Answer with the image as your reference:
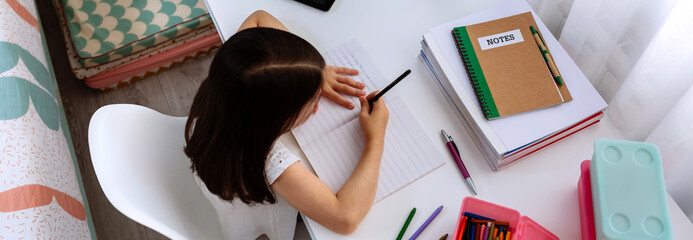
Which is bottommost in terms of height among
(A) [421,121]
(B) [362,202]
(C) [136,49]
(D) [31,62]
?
(D) [31,62]

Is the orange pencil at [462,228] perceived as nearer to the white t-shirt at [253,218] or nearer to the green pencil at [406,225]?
the green pencil at [406,225]

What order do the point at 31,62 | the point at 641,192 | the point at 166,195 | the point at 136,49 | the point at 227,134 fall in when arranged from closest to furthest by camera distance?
the point at 641,192
the point at 227,134
the point at 166,195
the point at 31,62
the point at 136,49

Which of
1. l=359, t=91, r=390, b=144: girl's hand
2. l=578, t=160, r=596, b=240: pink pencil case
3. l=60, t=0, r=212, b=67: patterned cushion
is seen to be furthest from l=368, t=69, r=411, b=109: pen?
l=60, t=0, r=212, b=67: patterned cushion

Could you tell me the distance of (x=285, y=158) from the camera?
34.4 inches

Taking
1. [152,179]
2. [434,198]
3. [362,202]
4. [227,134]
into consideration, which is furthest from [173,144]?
[434,198]

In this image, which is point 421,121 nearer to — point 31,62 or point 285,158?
point 285,158

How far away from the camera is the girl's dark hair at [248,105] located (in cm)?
78

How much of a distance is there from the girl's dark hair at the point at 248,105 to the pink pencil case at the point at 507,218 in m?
0.32

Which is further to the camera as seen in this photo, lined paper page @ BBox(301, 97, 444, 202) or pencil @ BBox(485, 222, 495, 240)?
lined paper page @ BBox(301, 97, 444, 202)

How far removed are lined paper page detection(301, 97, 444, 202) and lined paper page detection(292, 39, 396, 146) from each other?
0.02 meters

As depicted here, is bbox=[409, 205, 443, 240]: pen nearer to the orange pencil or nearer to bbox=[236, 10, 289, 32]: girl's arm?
the orange pencil

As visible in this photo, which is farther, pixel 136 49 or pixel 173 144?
pixel 136 49

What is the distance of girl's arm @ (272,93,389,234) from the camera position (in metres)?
0.84

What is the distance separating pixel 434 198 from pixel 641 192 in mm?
324
